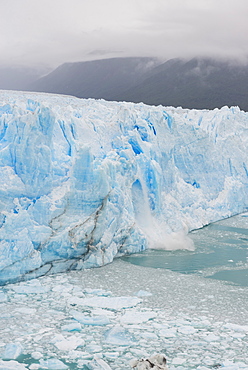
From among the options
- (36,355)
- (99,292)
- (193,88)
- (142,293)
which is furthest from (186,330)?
(193,88)

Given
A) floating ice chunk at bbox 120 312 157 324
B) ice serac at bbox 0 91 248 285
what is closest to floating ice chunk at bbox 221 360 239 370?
floating ice chunk at bbox 120 312 157 324

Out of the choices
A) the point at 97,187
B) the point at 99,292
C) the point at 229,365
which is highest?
the point at 97,187

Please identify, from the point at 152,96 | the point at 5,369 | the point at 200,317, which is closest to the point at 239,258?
the point at 200,317

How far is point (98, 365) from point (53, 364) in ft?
1.30

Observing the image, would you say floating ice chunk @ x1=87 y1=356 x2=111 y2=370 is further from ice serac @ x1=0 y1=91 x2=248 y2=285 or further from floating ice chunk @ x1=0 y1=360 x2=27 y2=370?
ice serac @ x1=0 y1=91 x2=248 y2=285

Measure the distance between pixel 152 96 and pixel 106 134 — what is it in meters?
51.4

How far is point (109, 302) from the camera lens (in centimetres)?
534

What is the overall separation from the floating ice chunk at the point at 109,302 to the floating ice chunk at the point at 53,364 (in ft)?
4.24

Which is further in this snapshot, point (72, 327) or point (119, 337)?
point (72, 327)

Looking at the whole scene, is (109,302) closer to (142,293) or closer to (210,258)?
(142,293)

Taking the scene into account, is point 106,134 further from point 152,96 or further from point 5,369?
point 152,96

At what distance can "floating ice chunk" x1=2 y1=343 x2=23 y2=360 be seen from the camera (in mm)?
4043

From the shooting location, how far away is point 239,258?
7.47 metres

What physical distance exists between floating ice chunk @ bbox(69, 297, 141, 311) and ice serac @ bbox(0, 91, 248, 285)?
1.05 metres
